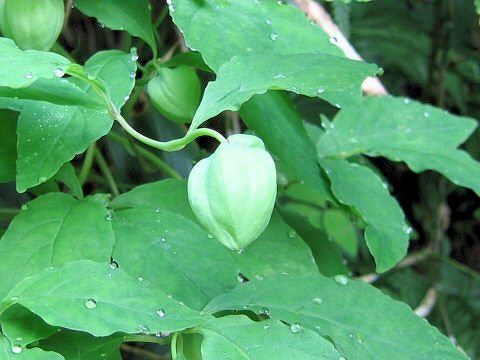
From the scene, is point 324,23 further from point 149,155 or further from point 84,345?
point 84,345

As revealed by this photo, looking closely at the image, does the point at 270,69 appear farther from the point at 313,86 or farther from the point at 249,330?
the point at 249,330

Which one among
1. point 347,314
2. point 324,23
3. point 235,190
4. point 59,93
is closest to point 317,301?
point 347,314

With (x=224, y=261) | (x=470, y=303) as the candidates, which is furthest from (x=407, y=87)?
(x=224, y=261)

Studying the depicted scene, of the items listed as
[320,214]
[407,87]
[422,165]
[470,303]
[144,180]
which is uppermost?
[422,165]

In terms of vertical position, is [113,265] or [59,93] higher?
[59,93]

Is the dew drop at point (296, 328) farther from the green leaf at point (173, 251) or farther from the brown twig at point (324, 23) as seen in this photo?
the brown twig at point (324, 23)
